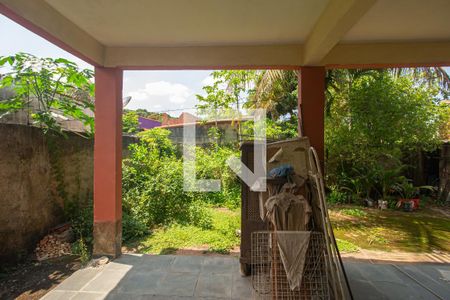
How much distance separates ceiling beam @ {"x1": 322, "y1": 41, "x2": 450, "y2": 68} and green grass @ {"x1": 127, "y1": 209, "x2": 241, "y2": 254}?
2.90 metres

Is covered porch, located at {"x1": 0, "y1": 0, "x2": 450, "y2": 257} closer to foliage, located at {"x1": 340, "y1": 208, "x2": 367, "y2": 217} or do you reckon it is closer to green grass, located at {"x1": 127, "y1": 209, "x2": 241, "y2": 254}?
green grass, located at {"x1": 127, "y1": 209, "x2": 241, "y2": 254}

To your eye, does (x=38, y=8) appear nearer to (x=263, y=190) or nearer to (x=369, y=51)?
(x=263, y=190)

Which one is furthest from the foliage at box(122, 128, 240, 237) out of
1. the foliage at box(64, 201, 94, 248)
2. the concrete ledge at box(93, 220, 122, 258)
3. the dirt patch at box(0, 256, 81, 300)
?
the dirt patch at box(0, 256, 81, 300)

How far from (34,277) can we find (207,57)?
3.20 metres

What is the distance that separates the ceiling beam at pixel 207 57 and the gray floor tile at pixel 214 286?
7.88 ft

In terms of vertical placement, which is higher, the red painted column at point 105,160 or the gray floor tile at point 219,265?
the red painted column at point 105,160

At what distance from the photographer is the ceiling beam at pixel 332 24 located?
1.80m

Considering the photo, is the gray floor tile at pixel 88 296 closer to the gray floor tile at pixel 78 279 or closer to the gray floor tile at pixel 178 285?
the gray floor tile at pixel 78 279

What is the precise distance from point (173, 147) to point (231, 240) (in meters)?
2.83

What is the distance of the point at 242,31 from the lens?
2.68m

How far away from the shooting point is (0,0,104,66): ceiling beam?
200 cm

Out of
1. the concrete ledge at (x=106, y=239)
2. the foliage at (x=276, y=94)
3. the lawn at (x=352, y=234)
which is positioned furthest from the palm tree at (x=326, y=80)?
the concrete ledge at (x=106, y=239)

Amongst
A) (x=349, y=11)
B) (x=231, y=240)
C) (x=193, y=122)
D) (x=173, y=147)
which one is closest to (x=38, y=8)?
(x=349, y=11)

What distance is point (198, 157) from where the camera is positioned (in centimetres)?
610
